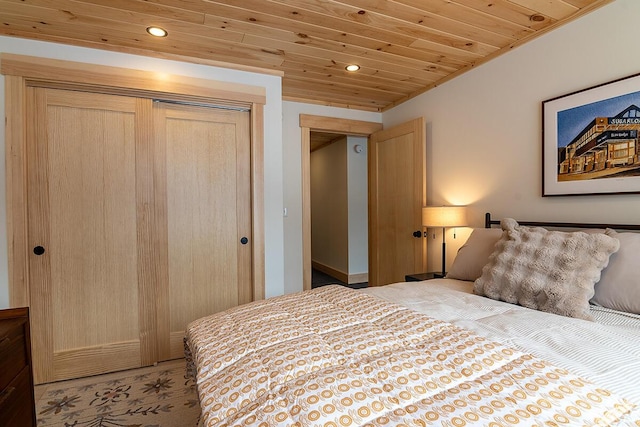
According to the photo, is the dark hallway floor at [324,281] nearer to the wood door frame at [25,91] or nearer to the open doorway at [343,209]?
the open doorway at [343,209]

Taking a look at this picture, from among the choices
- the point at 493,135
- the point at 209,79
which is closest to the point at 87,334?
the point at 209,79

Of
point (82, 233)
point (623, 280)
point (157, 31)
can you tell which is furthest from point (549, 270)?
point (82, 233)

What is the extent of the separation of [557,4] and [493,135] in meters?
0.91

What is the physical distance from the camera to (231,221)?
2.70m

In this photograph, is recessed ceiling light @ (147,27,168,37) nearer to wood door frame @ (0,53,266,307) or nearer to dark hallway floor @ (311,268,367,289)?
wood door frame @ (0,53,266,307)

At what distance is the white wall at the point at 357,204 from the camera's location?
198 inches

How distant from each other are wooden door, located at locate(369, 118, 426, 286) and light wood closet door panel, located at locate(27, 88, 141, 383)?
244cm

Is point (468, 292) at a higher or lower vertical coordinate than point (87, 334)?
higher

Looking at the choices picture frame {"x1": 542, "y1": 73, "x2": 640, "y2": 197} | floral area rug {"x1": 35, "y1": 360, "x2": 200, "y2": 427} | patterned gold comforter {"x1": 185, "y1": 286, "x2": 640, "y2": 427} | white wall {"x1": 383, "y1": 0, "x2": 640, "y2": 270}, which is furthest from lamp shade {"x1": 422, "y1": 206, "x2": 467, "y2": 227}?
Answer: floral area rug {"x1": 35, "y1": 360, "x2": 200, "y2": 427}

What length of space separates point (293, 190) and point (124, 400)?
7.50ft

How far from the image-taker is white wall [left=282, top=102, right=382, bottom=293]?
11.4ft

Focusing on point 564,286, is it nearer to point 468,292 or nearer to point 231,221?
point 468,292

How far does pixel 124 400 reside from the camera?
2002mm

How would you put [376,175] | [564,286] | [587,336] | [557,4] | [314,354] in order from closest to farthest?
[314,354] → [587,336] → [564,286] → [557,4] → [376,175]
